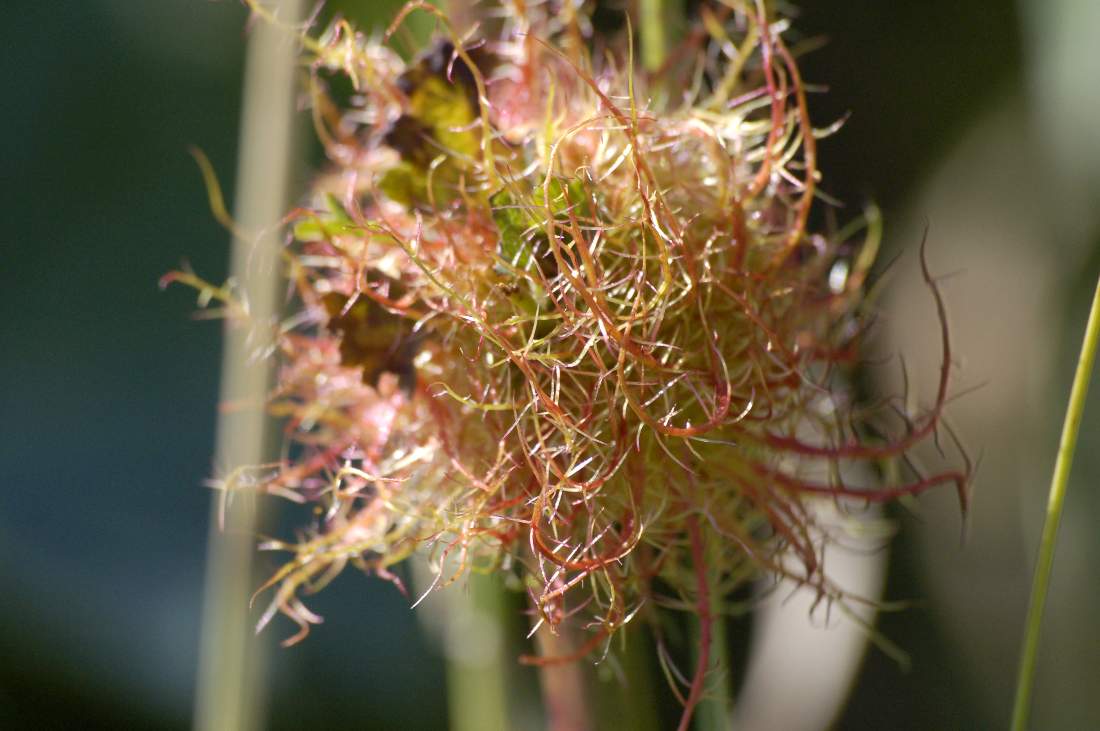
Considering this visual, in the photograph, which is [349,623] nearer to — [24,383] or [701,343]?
[24,383]

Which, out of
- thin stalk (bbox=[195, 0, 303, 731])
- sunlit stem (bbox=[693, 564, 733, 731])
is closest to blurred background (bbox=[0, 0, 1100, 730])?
thin stalk (bbox=[195, 0, 303, 731])

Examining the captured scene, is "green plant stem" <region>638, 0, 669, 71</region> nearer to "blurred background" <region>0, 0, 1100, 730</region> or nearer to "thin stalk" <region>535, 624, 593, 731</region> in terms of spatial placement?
"thin stalk" <region>535, 624, 593, 731</region>

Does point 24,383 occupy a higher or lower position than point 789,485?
higher

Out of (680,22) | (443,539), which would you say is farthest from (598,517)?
(680,22)

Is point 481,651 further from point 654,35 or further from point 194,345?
point 194,345

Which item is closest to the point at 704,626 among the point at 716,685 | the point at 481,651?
the point at 716,685

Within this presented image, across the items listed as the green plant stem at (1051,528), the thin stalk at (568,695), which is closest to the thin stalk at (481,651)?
the thin stalk at (568,695)
